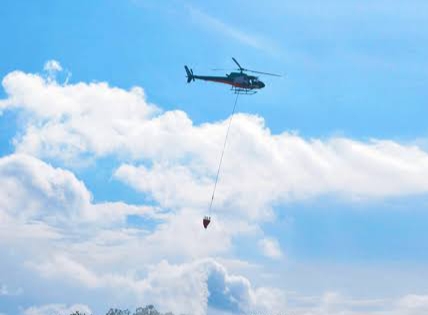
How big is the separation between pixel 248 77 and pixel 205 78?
14749 millimetres

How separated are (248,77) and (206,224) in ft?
175

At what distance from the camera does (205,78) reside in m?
171

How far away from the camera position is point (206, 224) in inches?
4719

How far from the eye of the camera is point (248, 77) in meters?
161

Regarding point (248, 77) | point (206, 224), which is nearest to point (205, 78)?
point (248, 77)

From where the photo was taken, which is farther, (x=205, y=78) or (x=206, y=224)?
(x=205, y=78)

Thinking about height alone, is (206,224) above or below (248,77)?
below

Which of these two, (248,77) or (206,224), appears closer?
(206,224)

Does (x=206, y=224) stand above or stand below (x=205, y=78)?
below

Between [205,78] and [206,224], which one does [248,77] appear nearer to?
[205,78]
